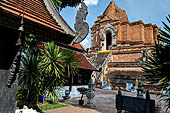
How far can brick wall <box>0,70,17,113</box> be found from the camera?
9.77ft

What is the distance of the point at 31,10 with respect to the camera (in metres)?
3.10

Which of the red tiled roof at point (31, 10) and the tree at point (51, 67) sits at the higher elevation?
the red tiled roof at point (31, 10)

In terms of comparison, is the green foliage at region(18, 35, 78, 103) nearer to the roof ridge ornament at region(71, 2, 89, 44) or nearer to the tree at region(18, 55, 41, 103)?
the tree at region(18, 55, 41, 103)

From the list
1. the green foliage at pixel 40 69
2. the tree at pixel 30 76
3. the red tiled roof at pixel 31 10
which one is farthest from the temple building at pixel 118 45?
the red tiled roof at pixel 31 10

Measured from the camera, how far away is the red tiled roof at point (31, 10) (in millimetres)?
2615

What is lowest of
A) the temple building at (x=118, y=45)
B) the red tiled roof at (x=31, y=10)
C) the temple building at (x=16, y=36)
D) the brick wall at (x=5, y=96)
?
the brick wall at (x=5, y=96)

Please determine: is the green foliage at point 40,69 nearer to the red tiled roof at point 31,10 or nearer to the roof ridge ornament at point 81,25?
the roof ridge ornament at point 81,25

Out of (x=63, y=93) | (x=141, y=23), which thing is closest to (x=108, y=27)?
(x=141, y=23)

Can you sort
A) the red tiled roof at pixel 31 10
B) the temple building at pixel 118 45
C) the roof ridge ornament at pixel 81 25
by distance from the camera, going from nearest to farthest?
the red tiled roof at pixel 31 10 < the roof ridge ornament at pixel 81 25 < the temple building at pixel 118 45

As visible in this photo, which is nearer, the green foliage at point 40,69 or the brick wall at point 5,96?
the brick wall at point 5,96

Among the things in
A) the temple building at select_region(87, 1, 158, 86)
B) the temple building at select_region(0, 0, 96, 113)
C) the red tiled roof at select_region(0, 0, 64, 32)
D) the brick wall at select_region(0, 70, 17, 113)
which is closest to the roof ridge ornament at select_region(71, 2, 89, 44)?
the temple building at select_region(0, 0, 96, 113)

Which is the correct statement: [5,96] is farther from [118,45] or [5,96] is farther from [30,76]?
[118,45]

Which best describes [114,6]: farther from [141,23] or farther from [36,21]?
[36,21]

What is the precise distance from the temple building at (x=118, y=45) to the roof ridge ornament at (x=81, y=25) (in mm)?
14604
